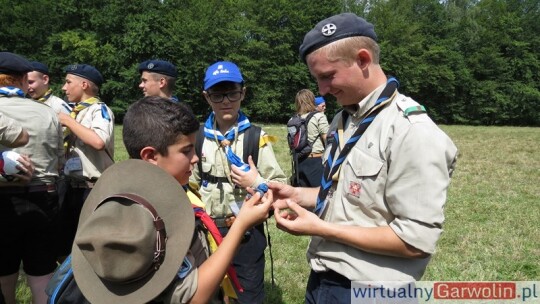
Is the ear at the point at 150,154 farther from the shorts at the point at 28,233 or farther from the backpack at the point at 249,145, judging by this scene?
the shorts at the point at 28,233

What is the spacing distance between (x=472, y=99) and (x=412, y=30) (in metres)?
11.3

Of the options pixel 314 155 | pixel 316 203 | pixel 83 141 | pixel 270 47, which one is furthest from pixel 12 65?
pixel 270 47

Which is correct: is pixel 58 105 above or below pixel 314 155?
above

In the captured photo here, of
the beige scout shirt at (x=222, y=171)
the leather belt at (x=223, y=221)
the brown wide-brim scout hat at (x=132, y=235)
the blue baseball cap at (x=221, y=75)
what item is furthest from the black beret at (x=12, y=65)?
the brown wide-brim scout hat at (x=132, y=235)

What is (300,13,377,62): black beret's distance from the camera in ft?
6.62

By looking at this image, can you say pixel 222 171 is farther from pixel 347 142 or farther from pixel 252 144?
pixel 347 142

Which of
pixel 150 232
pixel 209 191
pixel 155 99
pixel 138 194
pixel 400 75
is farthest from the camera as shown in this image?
pixel 400 75

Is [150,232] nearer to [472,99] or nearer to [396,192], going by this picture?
[396,192]

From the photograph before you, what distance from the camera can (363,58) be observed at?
205cm

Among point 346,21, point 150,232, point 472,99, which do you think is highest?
point 346,21

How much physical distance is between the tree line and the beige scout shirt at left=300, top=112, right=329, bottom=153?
108 ft

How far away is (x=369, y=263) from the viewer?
2.04 m

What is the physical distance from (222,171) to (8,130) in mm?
1738

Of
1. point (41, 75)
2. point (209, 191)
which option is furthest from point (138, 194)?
point (41, 75)
